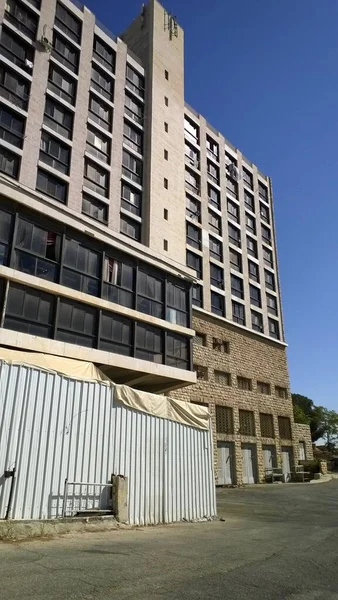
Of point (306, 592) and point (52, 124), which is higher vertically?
point (52, 124)

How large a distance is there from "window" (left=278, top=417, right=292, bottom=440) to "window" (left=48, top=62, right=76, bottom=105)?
30.3 metres

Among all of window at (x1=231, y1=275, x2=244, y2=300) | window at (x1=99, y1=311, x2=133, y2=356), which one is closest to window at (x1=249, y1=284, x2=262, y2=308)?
window at (x1=231, y1=275, x2=244, y2=300)

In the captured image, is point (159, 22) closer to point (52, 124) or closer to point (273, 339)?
point (52, 124)

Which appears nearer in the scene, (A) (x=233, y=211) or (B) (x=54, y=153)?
(B) (x=54, y=153)

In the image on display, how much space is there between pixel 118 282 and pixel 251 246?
79.4 ft

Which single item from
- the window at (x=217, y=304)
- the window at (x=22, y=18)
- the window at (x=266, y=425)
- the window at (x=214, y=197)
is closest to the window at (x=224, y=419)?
the window at (x=266, y=425)

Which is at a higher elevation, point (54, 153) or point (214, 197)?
point (214, 197)

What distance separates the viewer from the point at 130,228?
101 feet

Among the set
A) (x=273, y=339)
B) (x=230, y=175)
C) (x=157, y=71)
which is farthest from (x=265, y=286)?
(x=157, y=71)

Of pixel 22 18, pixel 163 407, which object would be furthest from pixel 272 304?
pixel 163 407

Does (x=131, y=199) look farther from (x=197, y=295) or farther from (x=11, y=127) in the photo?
(x=11, y=127)

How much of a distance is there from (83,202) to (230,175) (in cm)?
1985

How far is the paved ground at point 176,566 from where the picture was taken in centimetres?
481

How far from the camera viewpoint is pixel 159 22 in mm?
38406
